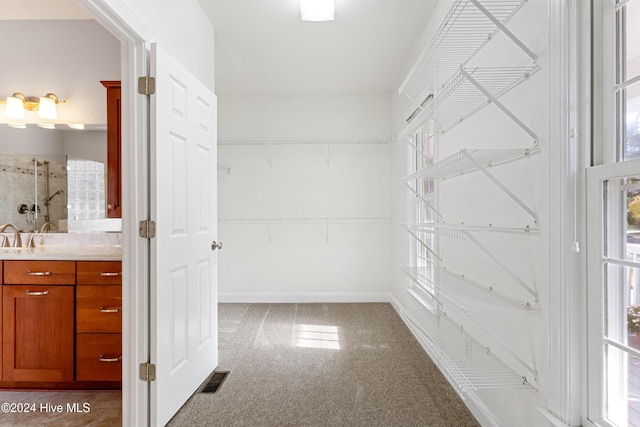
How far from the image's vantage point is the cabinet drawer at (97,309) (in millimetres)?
2246

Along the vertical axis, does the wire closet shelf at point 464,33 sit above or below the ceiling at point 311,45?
below

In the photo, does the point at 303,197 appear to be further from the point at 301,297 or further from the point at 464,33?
the point at 464,33

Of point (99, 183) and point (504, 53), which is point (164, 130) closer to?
point (99, 183)

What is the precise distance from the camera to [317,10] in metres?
2.62

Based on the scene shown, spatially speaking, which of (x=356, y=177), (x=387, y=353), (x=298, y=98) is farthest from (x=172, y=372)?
(x=298, y=98)

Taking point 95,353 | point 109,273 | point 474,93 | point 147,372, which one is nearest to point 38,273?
point 109,273

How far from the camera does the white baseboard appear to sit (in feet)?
15.2

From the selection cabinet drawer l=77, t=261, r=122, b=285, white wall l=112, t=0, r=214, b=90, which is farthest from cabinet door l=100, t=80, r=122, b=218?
white wall l=112, t=0, r=214, b=90

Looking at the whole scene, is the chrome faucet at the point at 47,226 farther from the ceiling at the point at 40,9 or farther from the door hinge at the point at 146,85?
the door hinge at the point at 146,85

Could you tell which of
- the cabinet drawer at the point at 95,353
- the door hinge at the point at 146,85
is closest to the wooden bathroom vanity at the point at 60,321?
the cabinet drawer at the point at 95,353

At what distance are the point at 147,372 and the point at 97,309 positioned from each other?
0.64m

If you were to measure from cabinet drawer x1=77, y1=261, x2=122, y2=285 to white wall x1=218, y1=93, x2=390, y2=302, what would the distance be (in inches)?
94.5

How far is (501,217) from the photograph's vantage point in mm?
1767

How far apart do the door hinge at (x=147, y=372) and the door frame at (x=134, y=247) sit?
0.07 ft
